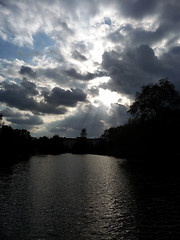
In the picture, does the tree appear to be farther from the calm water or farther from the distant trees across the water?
the calm water

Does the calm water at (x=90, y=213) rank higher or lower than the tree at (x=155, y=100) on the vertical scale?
lower

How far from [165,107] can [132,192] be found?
5997cm

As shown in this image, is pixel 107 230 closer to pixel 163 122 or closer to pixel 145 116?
pixel 163 122

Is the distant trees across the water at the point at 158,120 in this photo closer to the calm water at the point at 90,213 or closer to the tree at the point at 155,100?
the tree at the point at 155,100

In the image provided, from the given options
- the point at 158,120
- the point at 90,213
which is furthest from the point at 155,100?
the point at 90,213

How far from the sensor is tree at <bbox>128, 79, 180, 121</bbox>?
82938mm

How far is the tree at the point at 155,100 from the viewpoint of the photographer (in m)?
82.9

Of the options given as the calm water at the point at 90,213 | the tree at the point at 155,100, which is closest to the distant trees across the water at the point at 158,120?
the tree at the point at 155,100

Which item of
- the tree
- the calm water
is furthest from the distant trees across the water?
the calm water

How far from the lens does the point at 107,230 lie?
650 inches

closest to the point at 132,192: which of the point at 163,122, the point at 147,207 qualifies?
the point at 147,207

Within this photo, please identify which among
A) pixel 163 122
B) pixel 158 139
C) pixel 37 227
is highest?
pixel 163 122

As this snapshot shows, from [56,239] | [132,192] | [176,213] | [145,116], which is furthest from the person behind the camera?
[145,116]

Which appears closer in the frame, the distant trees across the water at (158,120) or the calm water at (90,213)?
the calm water at (90,213)
